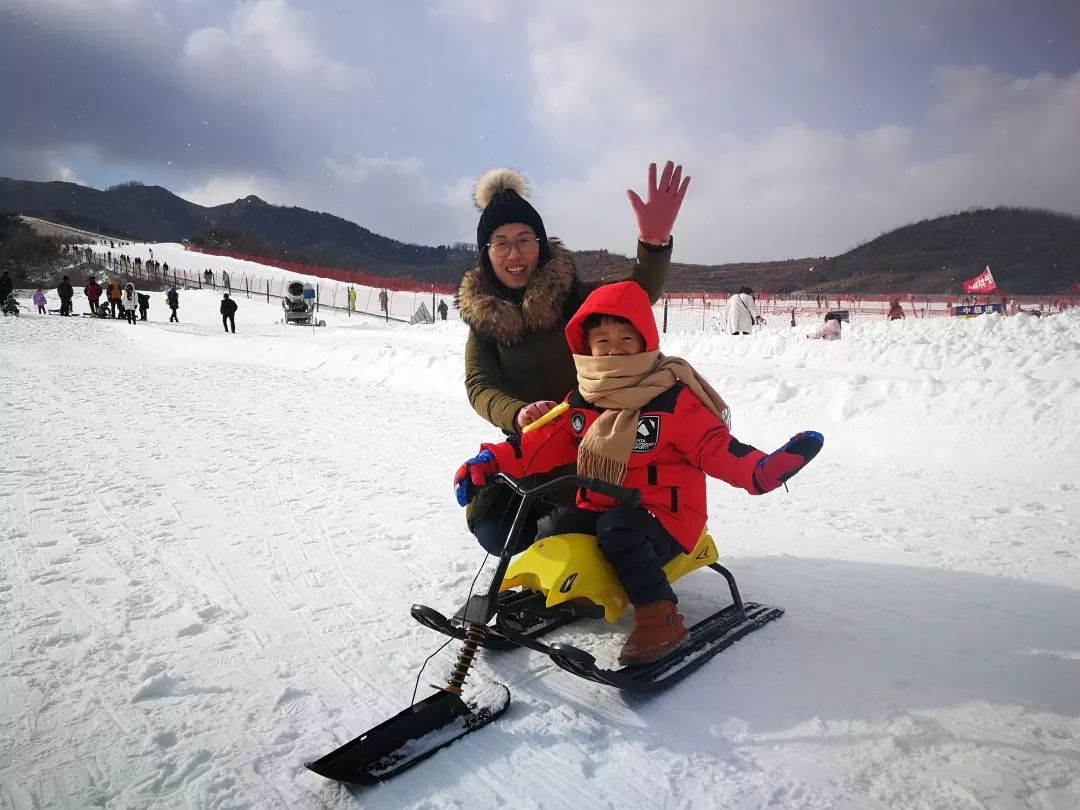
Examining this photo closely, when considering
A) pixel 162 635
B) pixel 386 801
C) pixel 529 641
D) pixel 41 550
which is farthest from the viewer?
pixel 41 550

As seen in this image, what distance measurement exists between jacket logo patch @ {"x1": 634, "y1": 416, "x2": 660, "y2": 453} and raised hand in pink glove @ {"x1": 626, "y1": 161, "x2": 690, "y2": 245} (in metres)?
1.06

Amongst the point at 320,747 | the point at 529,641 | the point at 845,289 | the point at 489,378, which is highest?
the point at 845,289

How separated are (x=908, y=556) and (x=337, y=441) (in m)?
5.40

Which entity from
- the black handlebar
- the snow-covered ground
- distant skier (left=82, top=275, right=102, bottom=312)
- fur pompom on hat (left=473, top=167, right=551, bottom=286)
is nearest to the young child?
the black handlebar

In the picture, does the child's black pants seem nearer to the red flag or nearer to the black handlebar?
→ the black handlebar

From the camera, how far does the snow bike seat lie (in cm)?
239

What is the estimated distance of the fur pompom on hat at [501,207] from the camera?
10.5 feet

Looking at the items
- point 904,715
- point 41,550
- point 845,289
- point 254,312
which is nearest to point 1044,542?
point 904,715

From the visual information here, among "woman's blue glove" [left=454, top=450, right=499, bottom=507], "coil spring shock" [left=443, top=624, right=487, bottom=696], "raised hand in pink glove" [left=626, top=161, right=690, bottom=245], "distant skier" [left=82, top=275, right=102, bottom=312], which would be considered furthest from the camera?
"distant skier" [left=82, top=275, right=102, bottom=312]

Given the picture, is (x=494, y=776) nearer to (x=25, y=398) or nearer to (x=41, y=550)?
(x=41, y=550)

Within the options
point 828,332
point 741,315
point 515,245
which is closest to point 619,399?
point 515,245

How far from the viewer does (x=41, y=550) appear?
3.57 m

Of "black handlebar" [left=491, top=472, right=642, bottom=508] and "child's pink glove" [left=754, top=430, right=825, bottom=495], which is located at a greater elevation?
"child's pink glove" [left=754, top=430, right=825, bottom=495]

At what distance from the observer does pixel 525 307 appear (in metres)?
3.14
